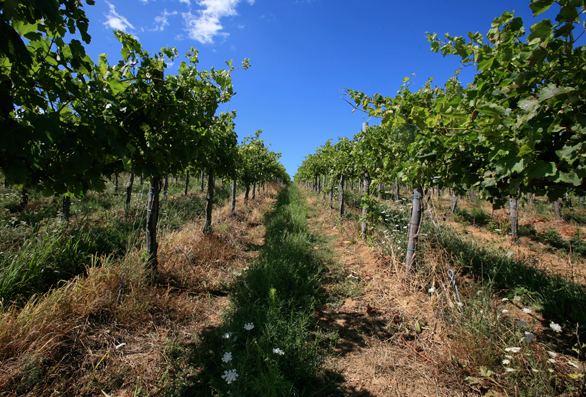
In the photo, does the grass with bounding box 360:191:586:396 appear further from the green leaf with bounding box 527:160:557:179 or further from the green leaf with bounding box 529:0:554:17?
the green leaf with bounding box 529:0:554:17

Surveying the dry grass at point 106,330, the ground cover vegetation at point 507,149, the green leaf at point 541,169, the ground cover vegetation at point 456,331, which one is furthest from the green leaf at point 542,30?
the dry grass at point 106,330

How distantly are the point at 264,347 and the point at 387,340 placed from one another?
1465mm

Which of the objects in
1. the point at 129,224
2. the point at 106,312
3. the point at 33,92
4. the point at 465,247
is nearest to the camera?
the point at 33,92

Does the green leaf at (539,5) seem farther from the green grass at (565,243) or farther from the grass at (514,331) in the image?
the green grass at (565,243)

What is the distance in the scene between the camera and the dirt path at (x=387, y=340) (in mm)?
2199

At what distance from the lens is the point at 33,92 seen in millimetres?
1433

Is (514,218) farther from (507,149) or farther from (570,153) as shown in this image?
(507,149)

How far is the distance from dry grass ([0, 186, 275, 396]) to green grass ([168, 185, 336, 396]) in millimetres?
322

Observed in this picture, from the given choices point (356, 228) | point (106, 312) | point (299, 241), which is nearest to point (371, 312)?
point (299, 241)

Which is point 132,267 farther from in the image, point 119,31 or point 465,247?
point 465,247

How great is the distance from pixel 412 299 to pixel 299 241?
105 inches

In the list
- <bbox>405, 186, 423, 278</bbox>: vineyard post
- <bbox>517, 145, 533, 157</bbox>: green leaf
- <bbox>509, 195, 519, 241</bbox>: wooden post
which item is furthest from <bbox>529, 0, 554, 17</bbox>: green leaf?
<bbox>509, 195, 519, 241</bbox>: wooden post

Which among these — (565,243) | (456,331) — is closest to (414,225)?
(456,331)

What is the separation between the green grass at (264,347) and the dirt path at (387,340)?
0.31 metres
